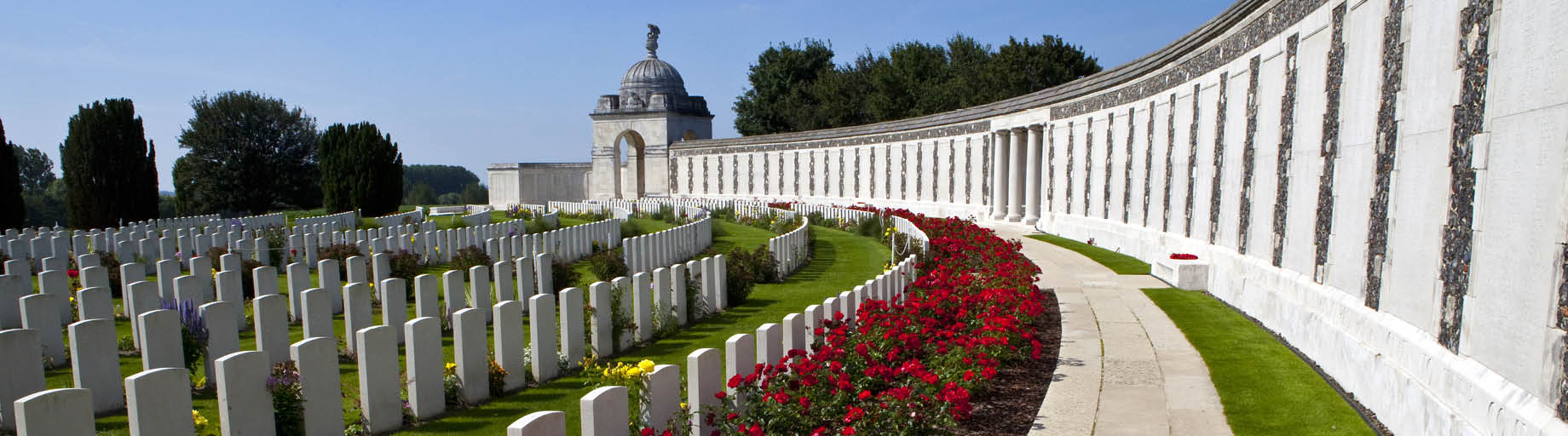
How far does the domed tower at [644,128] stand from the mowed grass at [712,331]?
31143 mm

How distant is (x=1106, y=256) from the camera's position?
15.2 m

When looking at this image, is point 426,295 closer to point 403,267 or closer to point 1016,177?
point 403,267

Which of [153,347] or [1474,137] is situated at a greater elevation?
[1474,137]

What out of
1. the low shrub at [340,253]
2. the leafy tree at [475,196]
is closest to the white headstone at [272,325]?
the low shrub at [340,253]

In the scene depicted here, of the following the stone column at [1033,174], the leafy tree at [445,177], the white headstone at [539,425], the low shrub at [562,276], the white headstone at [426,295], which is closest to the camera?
the white headstone at [539,425]

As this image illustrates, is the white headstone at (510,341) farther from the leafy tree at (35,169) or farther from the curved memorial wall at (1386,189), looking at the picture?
the leafy tree at (35,169)

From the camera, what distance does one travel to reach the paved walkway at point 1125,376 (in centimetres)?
507

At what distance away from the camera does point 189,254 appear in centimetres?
1362

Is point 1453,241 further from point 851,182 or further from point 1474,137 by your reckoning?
point 851,182

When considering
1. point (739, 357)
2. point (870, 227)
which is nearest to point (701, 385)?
point (739, 357)

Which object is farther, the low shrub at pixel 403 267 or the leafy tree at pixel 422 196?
the leafy tree at pixel 422 196

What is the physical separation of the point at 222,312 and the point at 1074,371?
6198 millimetres

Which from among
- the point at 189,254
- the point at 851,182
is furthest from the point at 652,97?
the point at 189,254

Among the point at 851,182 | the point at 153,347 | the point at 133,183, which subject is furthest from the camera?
the point at 851,182
